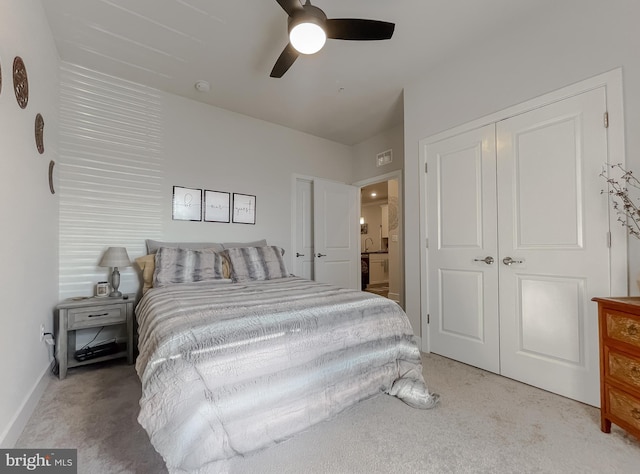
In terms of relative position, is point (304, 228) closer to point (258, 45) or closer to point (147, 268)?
point (147, 268)

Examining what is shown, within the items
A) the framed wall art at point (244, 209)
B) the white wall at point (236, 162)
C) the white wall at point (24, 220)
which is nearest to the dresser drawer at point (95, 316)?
the white wall at point (24, 220)

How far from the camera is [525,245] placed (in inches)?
87.4

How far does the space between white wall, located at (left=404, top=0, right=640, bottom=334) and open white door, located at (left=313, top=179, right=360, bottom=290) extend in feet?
4.96

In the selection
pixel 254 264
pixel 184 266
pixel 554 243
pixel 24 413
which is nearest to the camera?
pixel 24 413

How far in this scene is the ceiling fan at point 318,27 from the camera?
5.56ft

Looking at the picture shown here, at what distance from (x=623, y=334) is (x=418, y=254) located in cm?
162

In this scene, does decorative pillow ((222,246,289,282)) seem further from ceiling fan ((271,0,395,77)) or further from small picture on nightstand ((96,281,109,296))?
ceiling fan ((271,0,395,77))

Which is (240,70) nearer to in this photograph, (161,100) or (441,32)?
(161,100)

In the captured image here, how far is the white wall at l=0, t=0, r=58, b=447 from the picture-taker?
1439 mm

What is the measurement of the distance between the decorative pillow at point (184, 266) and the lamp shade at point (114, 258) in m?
0.27

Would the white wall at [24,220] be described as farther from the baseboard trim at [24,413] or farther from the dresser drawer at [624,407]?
the dresser drawer at [624,407]

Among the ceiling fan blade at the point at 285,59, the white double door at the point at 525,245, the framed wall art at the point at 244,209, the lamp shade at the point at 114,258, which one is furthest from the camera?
the framed wall art at the point at 244,209

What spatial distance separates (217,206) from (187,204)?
0.34 m

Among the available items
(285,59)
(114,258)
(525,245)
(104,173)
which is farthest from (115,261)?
(525,245)
